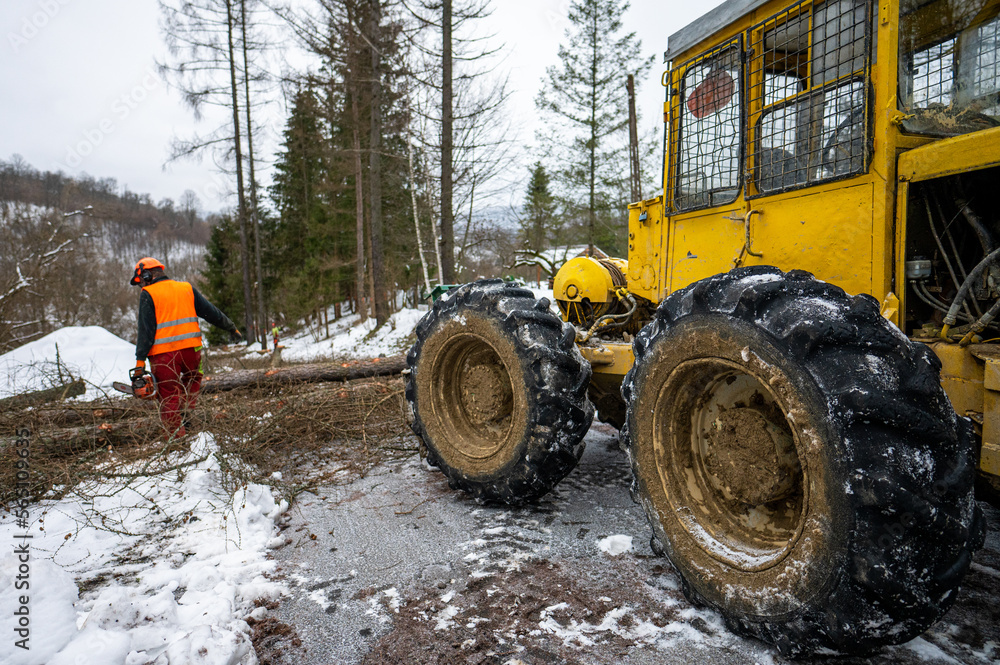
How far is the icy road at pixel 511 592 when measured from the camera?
2.15 metres

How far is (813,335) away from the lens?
1.83 metres

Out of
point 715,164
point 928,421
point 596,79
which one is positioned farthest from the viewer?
point 596,79

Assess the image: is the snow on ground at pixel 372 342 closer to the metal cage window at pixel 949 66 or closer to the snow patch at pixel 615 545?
the snow patch at pixel 615 545

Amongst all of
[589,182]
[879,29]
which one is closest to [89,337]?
[879,29]

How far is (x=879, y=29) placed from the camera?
220cm

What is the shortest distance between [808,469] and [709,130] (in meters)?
1.96

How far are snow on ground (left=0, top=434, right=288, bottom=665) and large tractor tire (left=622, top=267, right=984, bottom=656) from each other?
1878 millimetres

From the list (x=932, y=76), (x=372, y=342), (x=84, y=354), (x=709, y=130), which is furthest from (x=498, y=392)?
(x=372, y=342)

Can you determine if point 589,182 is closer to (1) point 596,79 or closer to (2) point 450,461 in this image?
(1) point 596,79

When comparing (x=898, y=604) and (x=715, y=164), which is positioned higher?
(x=715, y=164)

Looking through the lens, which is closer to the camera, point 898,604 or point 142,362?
point 898,604

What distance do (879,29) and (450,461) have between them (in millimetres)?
3124

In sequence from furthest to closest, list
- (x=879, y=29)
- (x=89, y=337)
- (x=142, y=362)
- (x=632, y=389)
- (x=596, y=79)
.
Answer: (x=596, y=79) → (x=89, y=337) → (x=142, y=362) → (x=632, y=389) → (x=879, y=29)

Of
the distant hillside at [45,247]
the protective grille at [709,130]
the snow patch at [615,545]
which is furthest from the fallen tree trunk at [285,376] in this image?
the distant hillside at [45,247]
